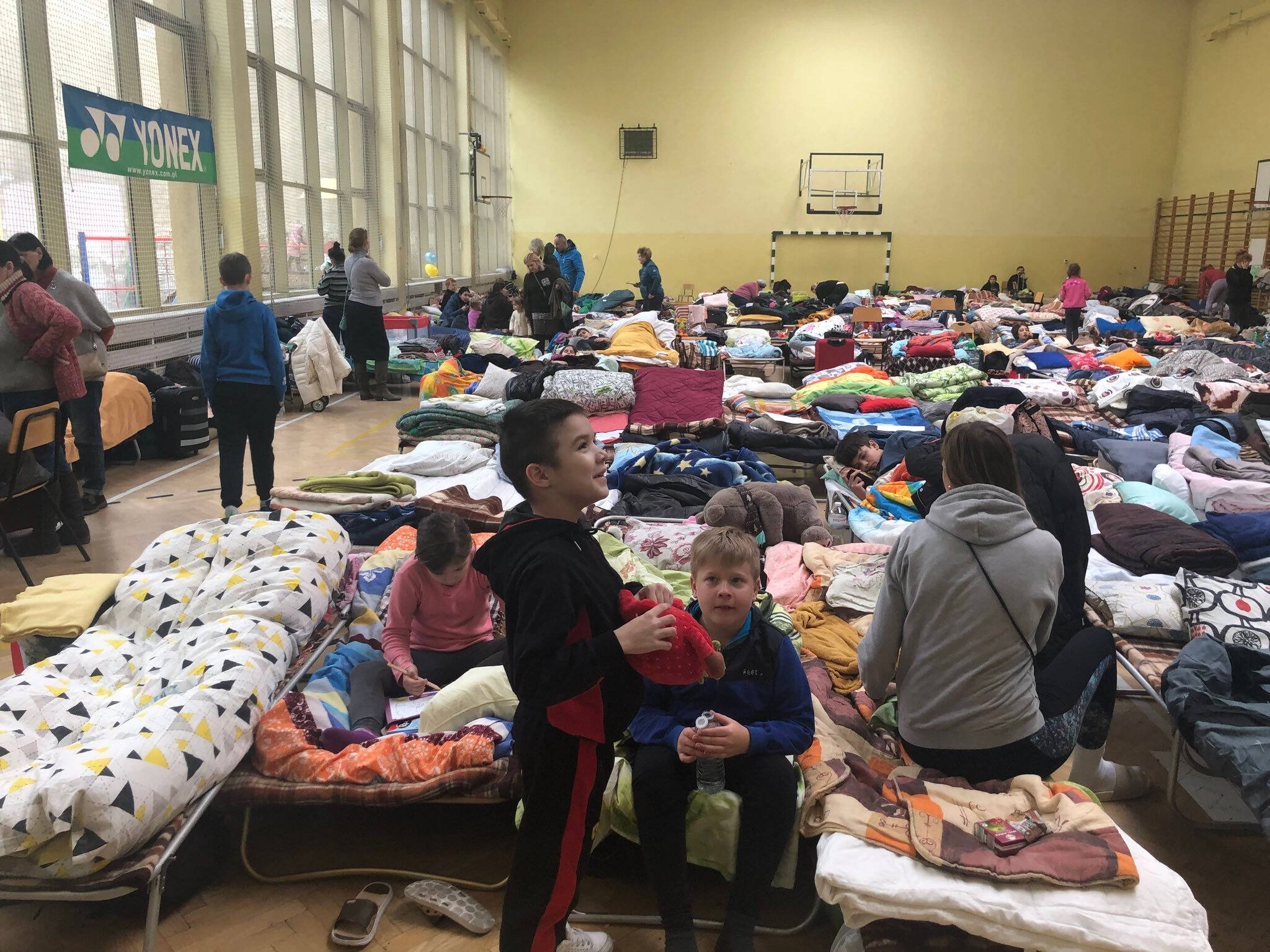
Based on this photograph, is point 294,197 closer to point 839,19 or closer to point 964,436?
point 964,436

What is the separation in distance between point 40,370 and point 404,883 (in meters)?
3.69

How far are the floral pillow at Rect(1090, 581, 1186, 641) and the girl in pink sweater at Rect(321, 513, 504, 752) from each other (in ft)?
6.69

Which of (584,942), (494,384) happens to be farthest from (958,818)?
(494,384)

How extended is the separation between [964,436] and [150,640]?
2.40 meters

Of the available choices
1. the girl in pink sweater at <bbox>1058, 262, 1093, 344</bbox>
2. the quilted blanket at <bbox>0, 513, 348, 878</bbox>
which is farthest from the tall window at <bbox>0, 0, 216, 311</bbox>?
the girl in pink sweater at <bbox>1058, 262, 1093, 344</bbox>

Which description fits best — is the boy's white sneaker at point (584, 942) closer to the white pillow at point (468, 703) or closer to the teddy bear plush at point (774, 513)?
the white pillow at point (468, 703)

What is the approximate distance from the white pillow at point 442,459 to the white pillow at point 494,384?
4.20ft

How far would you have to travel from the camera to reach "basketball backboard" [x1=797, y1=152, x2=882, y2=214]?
18.1 meters

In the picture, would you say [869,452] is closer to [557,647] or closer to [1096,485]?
[1096,485]

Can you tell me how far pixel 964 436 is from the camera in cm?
229

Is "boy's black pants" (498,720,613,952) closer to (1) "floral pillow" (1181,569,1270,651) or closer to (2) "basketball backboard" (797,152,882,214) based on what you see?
(1) "floral pillow" (1181,569,1270,651)

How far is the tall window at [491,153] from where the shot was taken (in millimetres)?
16594

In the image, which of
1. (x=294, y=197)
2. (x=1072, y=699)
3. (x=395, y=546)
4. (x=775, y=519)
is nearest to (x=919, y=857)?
(x=1072, y=699)

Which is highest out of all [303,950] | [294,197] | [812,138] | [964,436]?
[812,138]
